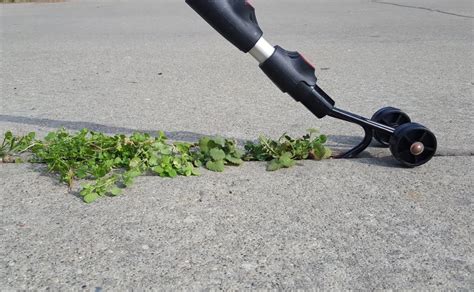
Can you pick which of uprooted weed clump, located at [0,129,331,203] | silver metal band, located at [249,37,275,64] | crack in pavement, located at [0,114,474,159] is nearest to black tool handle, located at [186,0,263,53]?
silver metal band, located at [249,37,275,64]

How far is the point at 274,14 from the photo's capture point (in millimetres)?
8734

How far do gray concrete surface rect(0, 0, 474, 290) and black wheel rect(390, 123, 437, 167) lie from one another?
0.22 feet

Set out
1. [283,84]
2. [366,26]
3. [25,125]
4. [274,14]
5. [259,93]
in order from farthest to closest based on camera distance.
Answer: [274,14] < [366,26] < [259,93] < [25,125] < [283,84]

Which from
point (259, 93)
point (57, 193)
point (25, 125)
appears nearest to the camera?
point (57, 193)

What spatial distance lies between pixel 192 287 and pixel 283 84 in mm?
987

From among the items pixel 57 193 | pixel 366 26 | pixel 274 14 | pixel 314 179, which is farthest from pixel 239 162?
pixel 274 14

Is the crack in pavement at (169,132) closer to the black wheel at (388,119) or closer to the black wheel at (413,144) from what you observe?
the black wheel at (388,119)

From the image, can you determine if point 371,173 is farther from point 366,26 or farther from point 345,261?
point 366,26

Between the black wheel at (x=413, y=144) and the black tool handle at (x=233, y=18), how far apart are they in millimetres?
703

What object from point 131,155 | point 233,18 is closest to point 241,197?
point 131,155

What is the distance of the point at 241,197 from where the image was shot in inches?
Answer: 78.8

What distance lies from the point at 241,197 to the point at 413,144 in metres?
0.75

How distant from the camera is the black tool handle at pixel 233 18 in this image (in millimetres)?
2008

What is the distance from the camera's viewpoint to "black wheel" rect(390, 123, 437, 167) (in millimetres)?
2172
